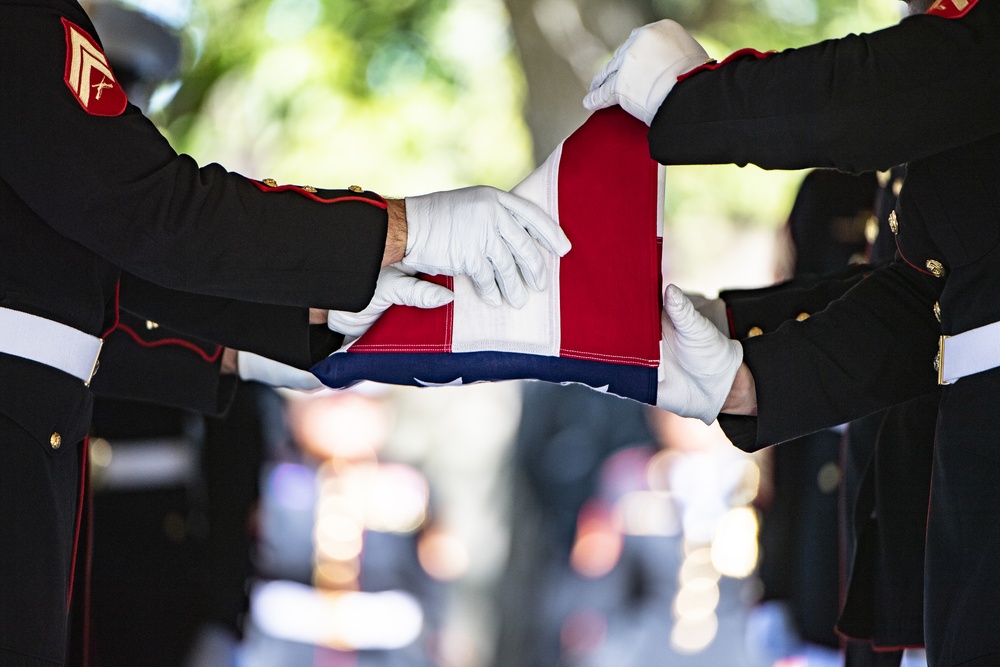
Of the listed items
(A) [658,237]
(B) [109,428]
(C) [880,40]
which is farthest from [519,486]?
(C) [880,40]

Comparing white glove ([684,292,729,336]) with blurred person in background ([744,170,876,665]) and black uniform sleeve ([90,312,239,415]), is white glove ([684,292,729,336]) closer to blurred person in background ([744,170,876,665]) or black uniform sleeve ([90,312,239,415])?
black uniform sleeve ([90,312,239,415])

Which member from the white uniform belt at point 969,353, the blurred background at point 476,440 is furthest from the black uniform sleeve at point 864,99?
the blurred background at point 476,440

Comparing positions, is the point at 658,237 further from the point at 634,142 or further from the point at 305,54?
the point at 305,54

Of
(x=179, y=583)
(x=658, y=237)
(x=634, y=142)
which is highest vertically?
(x=634, y=142)

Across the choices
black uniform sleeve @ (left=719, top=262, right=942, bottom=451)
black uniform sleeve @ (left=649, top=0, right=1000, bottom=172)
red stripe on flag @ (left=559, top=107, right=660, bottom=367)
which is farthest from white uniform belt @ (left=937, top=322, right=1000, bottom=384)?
red stripe on flag @ (left=559, top=107, right=660, bottom=367)

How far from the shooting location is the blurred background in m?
3.39

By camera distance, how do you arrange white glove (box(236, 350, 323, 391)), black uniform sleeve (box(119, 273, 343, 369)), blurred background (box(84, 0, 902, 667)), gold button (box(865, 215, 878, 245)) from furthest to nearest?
blurred background (box(84, 0, 902, 667)), gold button (box(865, 215, 878, 245)), white glove (box(236, 350, 323, 391)), black uniform sleeve (box(119, 273, 343, 369))

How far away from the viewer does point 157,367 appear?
1.82m

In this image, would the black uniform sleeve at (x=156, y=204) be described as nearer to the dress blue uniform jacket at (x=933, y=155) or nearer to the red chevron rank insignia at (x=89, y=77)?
the red chevron rank insignia at (x=89, y=77)

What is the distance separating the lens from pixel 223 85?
368 centimetres

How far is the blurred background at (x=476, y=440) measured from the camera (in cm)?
339

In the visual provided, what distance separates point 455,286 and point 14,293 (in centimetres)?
56

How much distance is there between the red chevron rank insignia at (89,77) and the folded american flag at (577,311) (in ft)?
1.54

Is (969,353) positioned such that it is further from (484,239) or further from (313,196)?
(313,196)
